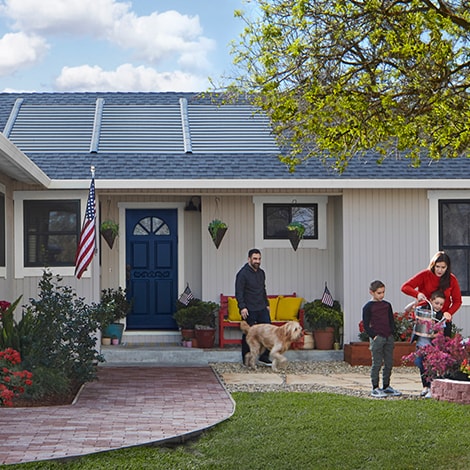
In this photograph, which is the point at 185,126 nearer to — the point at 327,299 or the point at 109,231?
the point at 109,231

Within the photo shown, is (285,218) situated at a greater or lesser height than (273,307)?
greater

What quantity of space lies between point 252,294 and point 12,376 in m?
4.51

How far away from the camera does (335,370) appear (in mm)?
13766

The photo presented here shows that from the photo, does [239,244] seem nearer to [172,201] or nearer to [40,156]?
[172,201]

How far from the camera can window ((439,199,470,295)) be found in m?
15.2

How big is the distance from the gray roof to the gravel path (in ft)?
8.86

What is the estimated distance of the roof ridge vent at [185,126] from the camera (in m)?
15.7

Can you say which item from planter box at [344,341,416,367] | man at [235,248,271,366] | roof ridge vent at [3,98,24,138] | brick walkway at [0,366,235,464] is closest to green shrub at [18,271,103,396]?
brick walkway at [0,366,235,464]

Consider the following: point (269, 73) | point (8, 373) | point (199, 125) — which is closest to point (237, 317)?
point (199, 125)

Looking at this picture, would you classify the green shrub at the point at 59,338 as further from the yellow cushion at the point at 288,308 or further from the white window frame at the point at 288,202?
the white window frame at the point at 288,202

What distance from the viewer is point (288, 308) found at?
50.6ft

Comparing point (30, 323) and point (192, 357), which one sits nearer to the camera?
point (30, 323)

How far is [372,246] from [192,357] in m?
3.16

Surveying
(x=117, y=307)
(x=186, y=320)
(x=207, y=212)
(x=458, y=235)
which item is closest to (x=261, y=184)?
(x=207, y=212)
